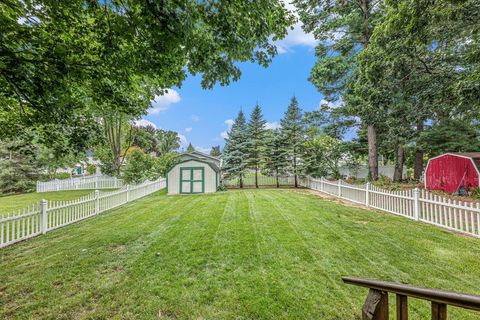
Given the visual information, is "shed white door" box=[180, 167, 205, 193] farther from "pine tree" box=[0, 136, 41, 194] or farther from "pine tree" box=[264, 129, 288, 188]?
"pine tree" box=[0, 136, 41, 194]

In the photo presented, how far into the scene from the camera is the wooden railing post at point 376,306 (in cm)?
140

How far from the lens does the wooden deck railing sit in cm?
99

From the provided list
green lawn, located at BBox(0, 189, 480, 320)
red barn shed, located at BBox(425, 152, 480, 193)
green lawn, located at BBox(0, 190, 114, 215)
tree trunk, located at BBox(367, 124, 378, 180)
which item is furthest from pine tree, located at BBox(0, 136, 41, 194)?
red barn shed, located at BBox(425, 152, 480, 193)

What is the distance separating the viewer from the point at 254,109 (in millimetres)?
21391

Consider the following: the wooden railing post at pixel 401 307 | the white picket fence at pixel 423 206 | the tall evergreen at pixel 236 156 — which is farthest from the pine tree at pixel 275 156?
the wooden railing post at pixel 401 307

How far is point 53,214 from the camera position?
625 cm

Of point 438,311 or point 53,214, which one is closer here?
point 438,311

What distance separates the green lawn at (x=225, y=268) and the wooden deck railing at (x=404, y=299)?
1.27m

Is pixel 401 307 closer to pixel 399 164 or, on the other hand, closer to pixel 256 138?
pixel 256 138

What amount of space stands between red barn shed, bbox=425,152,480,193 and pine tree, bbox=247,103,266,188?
35.7ft

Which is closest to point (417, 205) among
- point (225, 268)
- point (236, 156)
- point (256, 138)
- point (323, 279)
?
point (323, 279)

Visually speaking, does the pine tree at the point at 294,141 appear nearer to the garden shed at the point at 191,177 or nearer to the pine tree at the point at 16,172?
the garden shed at the point at 191,177

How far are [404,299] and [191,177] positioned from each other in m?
A: 14.5

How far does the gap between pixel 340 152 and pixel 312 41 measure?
858 centimetres
